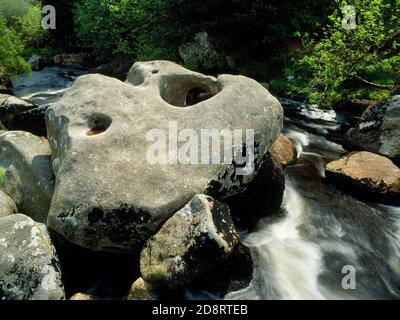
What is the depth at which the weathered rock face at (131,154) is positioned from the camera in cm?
594

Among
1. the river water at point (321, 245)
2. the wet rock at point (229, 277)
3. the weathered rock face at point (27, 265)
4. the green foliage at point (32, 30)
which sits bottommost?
the green foliage at point (32, 30)

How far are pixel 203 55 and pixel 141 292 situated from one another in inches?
558

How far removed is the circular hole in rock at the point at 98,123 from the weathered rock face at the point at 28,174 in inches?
44.9

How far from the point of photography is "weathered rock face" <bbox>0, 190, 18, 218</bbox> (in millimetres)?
6812

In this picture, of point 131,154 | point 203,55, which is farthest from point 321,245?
point 203,55

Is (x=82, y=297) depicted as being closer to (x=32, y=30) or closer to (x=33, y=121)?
(x=33, y=121)

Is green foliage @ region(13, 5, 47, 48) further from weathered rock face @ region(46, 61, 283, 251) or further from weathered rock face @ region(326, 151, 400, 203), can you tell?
weathered rock face @ region(326, 151, 400, 203)

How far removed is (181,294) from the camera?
5.77 meters

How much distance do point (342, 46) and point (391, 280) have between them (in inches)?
371

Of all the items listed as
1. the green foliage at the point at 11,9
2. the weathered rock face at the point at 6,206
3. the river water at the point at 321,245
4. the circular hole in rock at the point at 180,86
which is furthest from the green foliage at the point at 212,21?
the weathered rock face at the point at 6,206

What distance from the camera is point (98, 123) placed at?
736cm

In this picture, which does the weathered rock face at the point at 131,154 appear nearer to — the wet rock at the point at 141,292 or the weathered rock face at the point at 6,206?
the wet rock at the point at 141,292

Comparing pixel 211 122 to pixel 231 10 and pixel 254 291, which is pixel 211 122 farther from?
pixel 231 10

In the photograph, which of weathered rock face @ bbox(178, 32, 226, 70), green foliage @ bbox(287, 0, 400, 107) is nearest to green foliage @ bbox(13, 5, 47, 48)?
weathered rock face @ bbox(178, 32, 226, 70)
